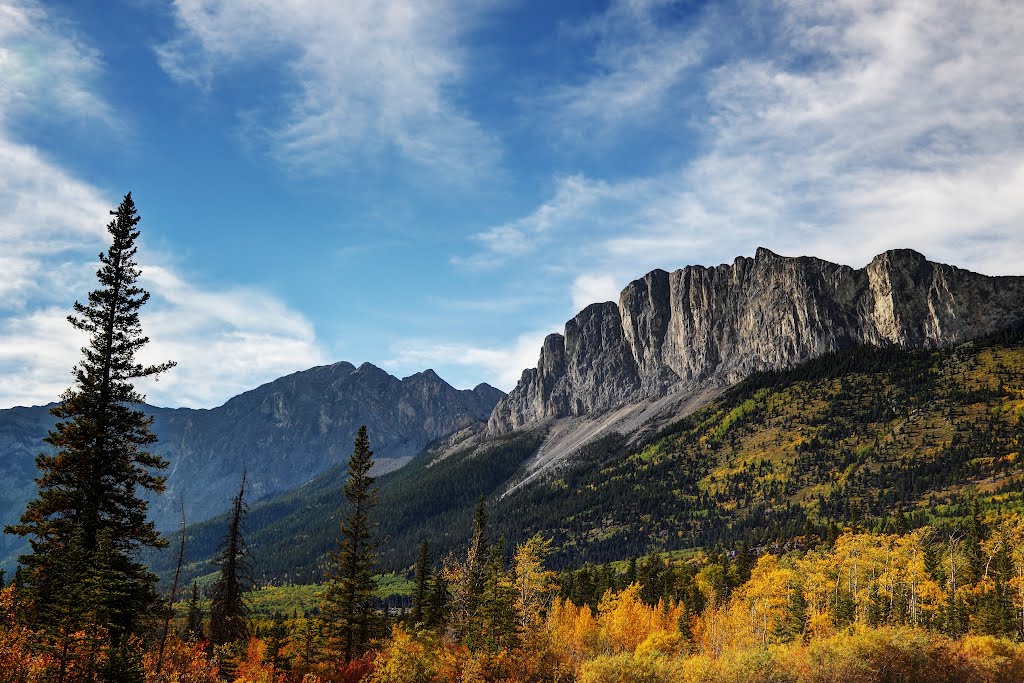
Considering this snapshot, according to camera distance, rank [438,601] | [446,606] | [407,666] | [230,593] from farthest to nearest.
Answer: [438,601] → [446,606] → [230,593] → [407,666]

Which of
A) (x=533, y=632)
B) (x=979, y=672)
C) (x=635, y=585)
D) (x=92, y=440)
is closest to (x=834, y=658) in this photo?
(x=979, y=672)

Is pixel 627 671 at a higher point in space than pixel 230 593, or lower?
lower

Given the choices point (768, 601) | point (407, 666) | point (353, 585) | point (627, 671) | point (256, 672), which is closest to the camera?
point (407, 666)

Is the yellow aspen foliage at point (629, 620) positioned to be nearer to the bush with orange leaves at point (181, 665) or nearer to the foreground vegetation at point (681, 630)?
the foreground vegetation at point (681, 630)

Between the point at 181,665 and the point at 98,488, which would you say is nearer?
the point at 98,488

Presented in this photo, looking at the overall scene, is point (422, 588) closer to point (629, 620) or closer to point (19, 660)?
point (629, 620)

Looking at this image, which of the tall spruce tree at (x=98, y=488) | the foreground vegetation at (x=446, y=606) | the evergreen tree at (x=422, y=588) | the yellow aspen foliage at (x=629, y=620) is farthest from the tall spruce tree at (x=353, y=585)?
the yellow aspen foliage at (x=629, y=620)

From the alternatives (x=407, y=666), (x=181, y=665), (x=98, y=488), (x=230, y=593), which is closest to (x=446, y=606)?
(x=230, y=593)

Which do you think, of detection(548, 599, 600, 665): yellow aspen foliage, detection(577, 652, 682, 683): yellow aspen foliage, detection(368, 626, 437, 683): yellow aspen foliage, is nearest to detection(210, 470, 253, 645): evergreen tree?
detection(368, 626, 437, 683): yellow aspen foliage

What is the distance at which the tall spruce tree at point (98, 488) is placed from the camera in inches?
1176

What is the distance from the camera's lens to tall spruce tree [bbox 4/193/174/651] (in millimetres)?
29859

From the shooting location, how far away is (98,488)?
3180cm

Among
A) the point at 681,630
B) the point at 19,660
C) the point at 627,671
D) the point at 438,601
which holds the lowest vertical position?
the point at 681,630

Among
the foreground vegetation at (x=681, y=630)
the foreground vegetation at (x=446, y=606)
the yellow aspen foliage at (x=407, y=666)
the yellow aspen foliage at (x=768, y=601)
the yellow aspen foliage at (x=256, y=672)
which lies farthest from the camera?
the yellow aspen foliage at (x=768, y=601)
